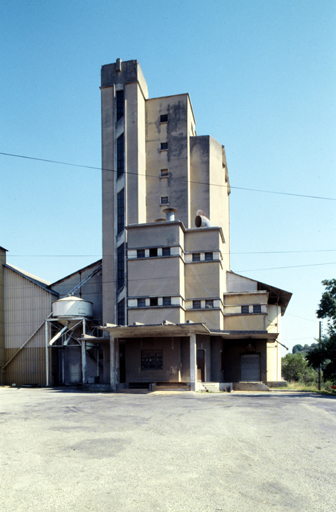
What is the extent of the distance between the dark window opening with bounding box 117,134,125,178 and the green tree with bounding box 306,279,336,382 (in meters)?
19.8

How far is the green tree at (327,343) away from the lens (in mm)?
35438

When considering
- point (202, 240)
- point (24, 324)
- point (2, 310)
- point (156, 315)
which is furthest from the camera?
point (2, 310)

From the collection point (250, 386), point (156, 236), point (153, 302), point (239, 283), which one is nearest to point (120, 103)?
point (156, 236)

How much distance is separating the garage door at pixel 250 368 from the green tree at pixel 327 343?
4607 mm

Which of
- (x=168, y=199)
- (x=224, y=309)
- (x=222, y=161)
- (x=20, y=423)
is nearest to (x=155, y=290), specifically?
(x=224, y=309)

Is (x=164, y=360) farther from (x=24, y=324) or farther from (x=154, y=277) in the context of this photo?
(x=24, y=324)

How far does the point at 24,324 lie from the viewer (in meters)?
43.1

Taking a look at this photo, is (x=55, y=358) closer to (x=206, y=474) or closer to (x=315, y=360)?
(x=315, y=360)

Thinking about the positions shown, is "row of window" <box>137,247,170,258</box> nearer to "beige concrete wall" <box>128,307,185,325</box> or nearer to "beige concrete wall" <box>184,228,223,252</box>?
"beige concrete wall" <box>184,228,223,252</box>

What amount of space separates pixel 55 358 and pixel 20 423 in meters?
30.4

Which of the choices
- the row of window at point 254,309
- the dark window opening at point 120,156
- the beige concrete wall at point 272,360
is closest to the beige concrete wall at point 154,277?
the row of window at point 254,309

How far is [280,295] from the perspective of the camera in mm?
43406

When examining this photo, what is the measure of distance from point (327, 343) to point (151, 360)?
13.4 m

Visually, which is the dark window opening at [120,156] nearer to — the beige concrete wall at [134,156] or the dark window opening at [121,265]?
the beige concrete wall at [134,156]
